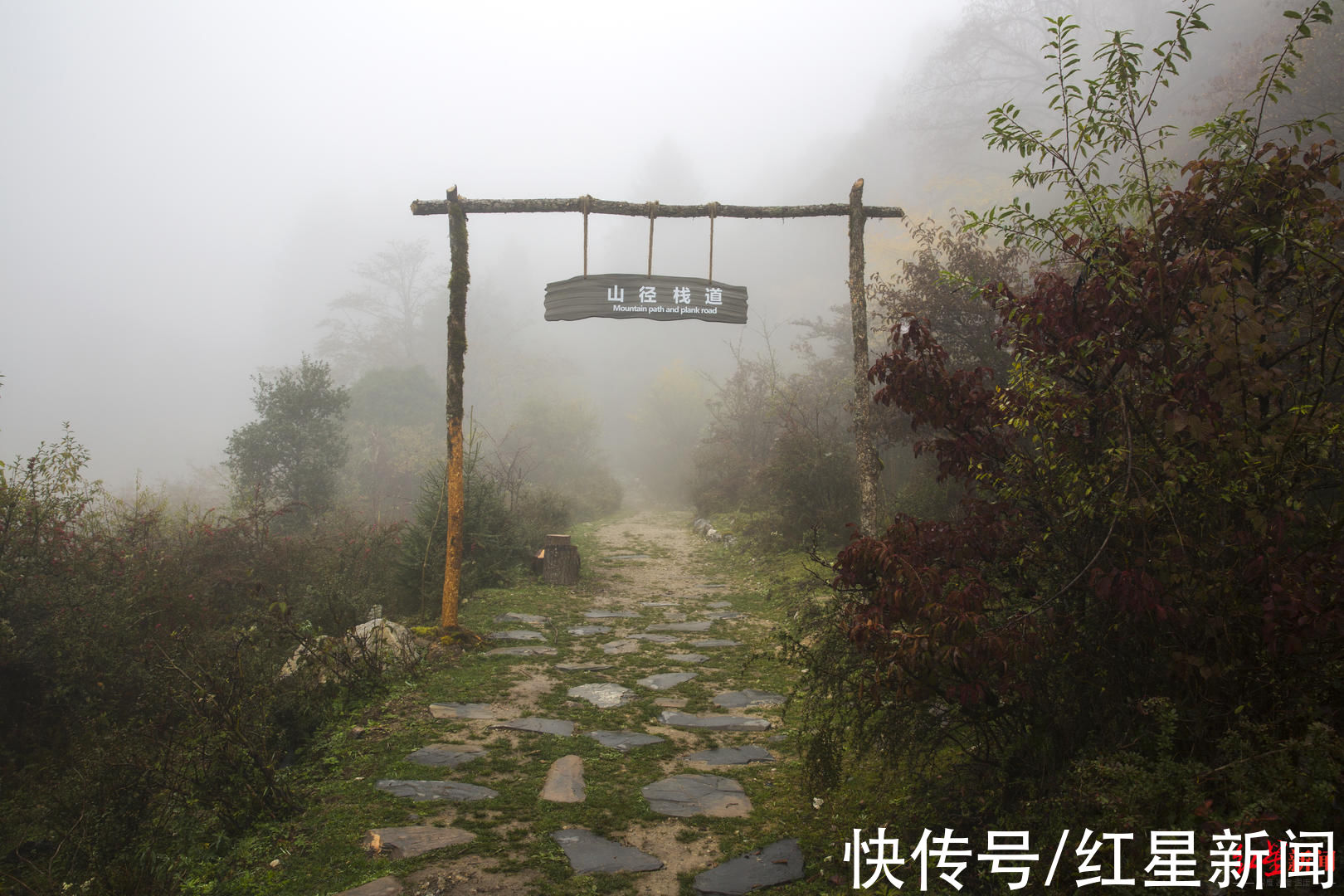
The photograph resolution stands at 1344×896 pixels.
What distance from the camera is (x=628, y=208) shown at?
6754 mm

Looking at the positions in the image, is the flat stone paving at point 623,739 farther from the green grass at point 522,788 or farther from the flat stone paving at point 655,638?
the flat stone paving at point 655,638

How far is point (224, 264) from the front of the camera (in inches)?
4626

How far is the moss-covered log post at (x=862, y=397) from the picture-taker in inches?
254

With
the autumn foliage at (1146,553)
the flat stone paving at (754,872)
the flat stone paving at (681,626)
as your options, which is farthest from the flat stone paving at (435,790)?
the flat stone paving at (681,626)

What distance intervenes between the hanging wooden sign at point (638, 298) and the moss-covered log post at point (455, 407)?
0.96 meters

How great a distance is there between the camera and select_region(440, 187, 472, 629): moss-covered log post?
6.21m

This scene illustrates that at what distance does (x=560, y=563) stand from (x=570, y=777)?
18.0 ft

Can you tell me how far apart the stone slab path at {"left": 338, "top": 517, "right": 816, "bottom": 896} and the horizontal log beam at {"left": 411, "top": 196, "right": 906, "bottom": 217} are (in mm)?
4043

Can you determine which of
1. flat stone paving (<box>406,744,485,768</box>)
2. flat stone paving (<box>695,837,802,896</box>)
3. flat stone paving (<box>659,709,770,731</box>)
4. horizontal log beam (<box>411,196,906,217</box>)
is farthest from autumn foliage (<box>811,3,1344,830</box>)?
horizontal log beam (<box>411,196,906,217</box>)

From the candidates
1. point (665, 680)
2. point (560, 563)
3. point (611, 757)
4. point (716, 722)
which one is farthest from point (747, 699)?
Result: point (560, 563)

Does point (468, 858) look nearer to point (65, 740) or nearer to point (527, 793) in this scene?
point (527, 793)

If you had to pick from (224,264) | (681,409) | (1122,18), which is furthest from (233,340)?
(1122,18)

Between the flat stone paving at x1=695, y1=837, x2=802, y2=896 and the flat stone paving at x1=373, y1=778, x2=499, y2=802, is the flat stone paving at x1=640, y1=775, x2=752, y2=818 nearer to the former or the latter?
the flat stone paving at x1=695, y1=837, x2=802, y2=896

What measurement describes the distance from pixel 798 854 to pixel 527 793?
4.54 feet
